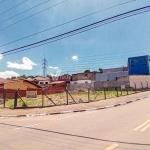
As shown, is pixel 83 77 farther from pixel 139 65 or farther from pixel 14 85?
pixel 14 85

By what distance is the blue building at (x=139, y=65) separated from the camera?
51.2 metres

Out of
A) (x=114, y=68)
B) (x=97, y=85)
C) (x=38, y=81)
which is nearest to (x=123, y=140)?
(x=97, y=85)

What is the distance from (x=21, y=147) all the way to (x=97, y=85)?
39744 mm

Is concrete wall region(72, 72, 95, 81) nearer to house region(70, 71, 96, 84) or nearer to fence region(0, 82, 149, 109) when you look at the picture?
house region(70, 71, 96, 84)

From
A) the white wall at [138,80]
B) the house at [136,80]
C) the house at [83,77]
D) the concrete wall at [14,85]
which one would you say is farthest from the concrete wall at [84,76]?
the concrete wall at [14,85]

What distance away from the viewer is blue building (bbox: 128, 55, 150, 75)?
51.2 meters

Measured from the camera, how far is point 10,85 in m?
39.0

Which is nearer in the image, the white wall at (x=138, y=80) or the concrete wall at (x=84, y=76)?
the white wall at (x=138, y=80)

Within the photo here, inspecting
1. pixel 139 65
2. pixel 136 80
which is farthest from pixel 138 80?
pixel 139 65

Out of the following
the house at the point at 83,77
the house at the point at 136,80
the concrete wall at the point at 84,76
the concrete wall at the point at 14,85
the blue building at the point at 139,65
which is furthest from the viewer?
the concrete wall at the point at 84,76

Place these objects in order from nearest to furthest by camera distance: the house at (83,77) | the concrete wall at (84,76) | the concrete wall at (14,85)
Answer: the concrete wall at (14,85), the house at (83,77), the concrete wall at (84,76)

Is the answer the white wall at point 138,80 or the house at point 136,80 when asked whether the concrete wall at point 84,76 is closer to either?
the house at point 136,80

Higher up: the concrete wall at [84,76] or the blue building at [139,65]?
the blue building at [139,65]

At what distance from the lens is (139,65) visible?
5275 cm
